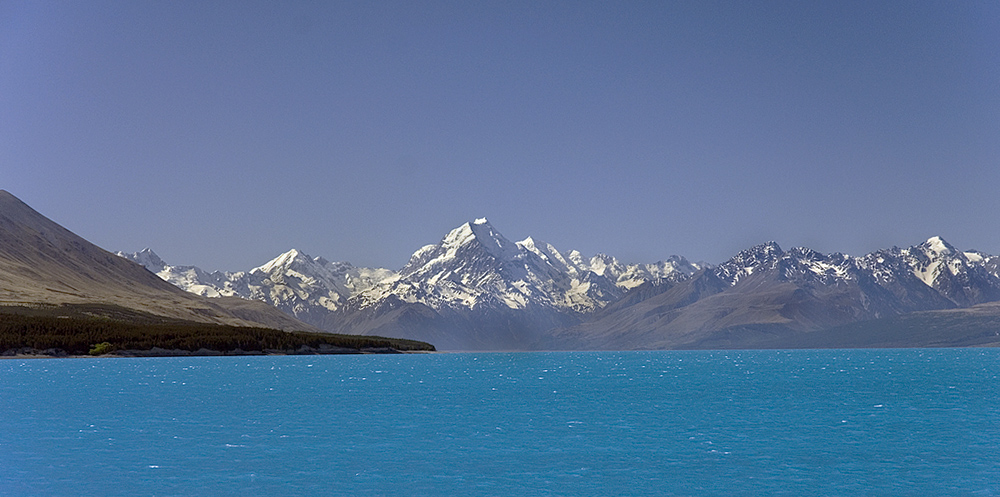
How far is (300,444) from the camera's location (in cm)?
6644

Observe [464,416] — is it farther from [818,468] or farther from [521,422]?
[818,468]

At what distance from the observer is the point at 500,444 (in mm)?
66438

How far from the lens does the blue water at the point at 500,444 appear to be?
50.4m

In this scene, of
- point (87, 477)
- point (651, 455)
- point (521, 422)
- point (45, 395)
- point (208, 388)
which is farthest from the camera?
point (208, 388)

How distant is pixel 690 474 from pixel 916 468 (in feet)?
46.1

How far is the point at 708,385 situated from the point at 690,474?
9247 centimetres

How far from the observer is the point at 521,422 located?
81312mm

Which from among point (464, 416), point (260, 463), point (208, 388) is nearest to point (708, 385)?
point (464, 416)

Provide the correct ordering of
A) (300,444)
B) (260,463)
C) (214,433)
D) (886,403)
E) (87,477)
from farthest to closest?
(886,403)
(214,433)
(300,444)
(260,463)
(87,477)

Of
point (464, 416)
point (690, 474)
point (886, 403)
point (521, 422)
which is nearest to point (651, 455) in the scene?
point (690, 474)

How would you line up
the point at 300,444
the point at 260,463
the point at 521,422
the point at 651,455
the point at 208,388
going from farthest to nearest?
the point at 208,388, the point at 521,422, the point at 300,444, the point at 651,455, the point at 260,463

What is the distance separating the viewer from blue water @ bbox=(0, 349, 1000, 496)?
5041 centimetres

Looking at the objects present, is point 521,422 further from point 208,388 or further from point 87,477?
point 208,388

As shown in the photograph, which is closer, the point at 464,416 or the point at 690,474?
the point at 690,474
